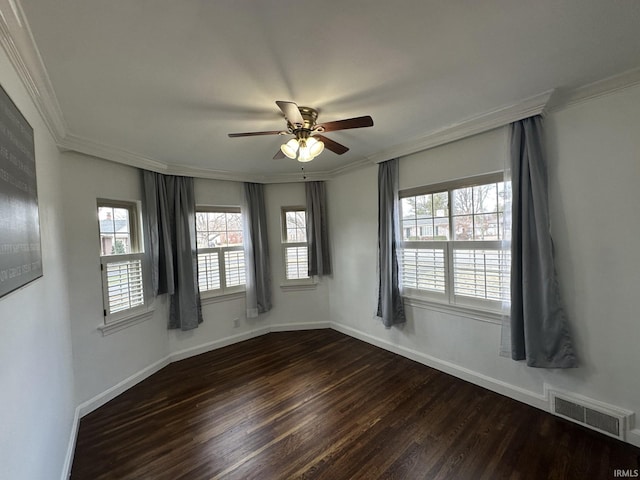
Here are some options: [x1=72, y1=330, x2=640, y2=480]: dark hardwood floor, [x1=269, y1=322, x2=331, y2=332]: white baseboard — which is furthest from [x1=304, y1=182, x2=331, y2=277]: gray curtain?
[x1=72, y1=330, x2=640, y2=480]: dark hardwood floor

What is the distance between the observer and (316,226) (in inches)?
165

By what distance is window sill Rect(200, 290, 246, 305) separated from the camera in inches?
146

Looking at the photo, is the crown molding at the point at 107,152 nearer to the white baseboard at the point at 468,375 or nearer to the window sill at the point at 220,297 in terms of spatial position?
the window sill at the point at 220,297

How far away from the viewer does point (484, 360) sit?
262 cm

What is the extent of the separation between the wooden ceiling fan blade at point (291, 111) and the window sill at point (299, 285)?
113 inches

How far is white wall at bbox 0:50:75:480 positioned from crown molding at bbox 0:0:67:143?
0.19 ft

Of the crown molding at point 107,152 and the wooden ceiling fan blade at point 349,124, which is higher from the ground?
the crown molding at point 107,152

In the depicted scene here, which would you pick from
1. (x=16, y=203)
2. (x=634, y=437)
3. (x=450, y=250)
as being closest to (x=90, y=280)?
(x=16, y=203)

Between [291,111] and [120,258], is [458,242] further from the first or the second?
[120,258]

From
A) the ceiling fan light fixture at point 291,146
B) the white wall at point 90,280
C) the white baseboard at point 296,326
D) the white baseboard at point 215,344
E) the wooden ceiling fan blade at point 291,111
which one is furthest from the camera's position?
the white baseboard at point 296,326

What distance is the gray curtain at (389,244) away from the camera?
324cm

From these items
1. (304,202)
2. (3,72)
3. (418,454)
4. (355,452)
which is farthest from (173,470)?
(304,202)

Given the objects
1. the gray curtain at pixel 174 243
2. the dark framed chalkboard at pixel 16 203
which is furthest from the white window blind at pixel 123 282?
the dark framed chalkboard at pixel 16 203

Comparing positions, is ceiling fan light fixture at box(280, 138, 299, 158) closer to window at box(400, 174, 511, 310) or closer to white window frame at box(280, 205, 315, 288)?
window at box(400, 174, 511, 310)
